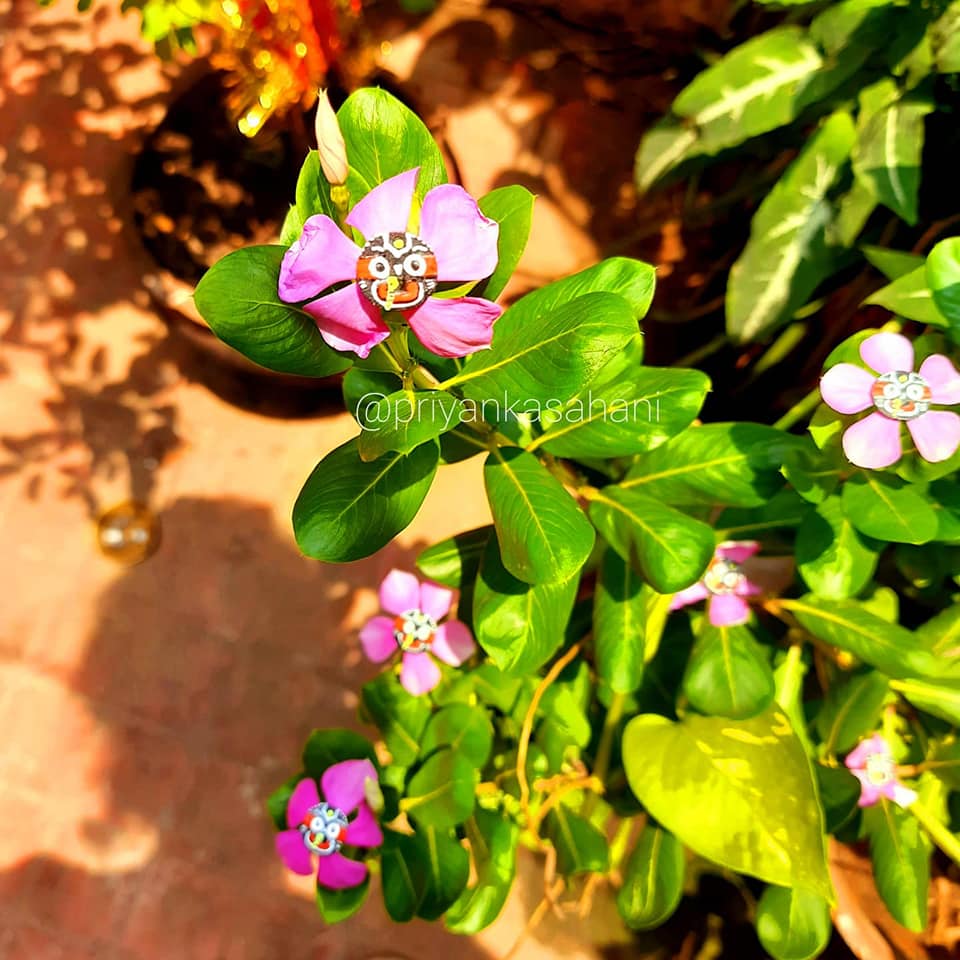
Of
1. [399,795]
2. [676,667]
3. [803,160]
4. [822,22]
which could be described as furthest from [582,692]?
[822,22]

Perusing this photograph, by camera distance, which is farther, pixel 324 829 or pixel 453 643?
pixel 453 643

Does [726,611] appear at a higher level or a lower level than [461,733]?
higher

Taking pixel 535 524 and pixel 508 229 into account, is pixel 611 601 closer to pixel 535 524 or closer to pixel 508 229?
pixel 535 524

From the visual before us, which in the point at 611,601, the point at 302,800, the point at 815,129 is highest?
the point at 815,129

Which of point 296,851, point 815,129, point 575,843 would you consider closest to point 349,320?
point 296,851

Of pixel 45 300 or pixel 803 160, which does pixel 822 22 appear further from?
pixel 45 300

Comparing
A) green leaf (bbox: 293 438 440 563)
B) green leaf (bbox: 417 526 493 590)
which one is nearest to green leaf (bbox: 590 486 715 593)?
green leaf (bbox: 417 526 493 590)

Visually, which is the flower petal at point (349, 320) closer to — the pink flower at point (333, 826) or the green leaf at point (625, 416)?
the green leaf at point (625, 416)
